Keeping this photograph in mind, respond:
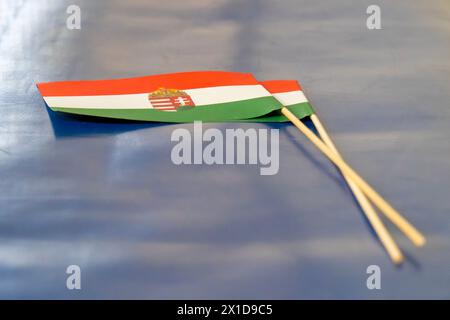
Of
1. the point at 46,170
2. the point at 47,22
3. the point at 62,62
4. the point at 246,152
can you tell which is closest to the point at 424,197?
the point at 246,152

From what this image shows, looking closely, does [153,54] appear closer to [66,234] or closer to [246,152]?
[246,152]

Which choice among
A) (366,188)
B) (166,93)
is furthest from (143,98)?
(366,188)

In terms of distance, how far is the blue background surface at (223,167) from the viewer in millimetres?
856

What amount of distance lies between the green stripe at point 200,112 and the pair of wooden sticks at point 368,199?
66 millimetres

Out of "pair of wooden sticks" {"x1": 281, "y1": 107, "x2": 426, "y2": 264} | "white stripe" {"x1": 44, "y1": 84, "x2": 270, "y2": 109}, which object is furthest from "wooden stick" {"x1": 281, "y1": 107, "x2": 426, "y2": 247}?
"white stripe" {"x1": 44, "y1": 84, "x2": 270, "y2": 109}

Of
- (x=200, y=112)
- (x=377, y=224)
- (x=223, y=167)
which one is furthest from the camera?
(x=200, y=112)

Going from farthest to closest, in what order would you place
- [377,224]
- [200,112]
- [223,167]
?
1. [200,112]
2. [223,167]
3. [377,224]

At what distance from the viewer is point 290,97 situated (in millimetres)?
1171

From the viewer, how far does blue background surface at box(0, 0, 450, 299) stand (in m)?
0.86

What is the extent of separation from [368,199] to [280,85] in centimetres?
37

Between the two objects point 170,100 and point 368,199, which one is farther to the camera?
point 170,100

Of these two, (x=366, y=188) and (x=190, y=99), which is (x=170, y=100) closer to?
(x=190, y=99)

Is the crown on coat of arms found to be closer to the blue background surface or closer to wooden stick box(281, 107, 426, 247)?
the blue background surface

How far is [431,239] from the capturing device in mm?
908
